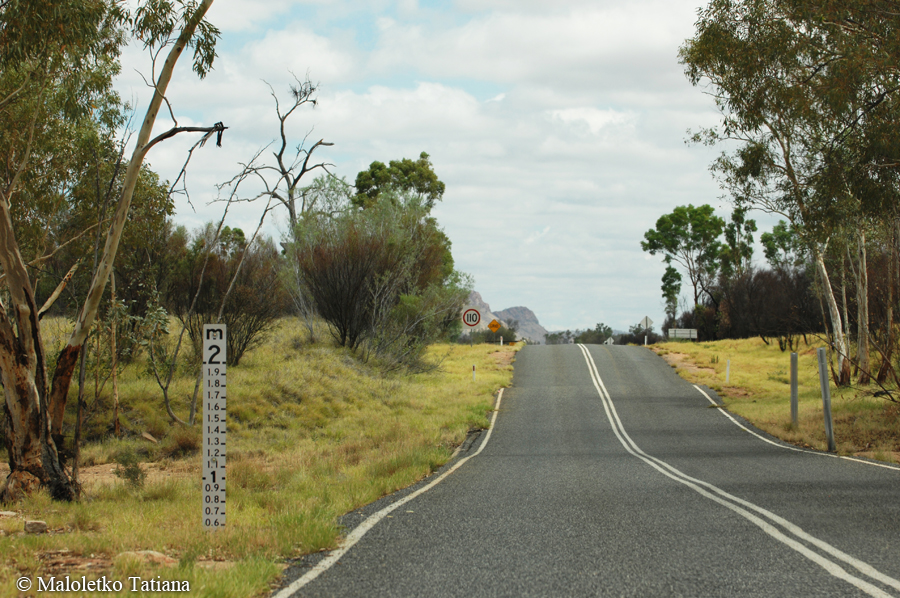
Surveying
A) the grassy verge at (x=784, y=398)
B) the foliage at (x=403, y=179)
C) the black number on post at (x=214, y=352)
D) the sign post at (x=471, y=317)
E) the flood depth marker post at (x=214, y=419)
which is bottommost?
the grassy verge at (x=784, y=398)

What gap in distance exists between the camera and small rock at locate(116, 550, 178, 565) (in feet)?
18.7

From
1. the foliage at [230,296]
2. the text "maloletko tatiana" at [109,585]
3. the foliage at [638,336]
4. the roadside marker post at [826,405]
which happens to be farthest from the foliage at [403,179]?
the text "maloletko tatiana" at [109,585]

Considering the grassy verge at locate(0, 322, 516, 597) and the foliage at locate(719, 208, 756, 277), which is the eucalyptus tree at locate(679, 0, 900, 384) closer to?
the grassy verge at locate(0, 322, 516, 597)

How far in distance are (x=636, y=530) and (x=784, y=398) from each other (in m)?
21.8

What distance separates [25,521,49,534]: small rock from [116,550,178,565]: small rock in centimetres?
184

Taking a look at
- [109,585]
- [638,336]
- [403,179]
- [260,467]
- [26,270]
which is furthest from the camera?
[638,336]

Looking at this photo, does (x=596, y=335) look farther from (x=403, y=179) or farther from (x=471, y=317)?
(x=471, y=317)

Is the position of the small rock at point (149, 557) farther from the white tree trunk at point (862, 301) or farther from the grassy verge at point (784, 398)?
the white tree trunk at point (862, 301)

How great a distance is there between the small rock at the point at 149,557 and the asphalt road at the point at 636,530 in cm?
107

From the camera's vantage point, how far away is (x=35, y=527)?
7.10 meters

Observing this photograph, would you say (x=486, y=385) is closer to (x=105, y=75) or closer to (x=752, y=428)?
(x=752, y=428)

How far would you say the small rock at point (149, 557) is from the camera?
569 cm

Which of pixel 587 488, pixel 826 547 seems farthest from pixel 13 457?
pixel 826 547

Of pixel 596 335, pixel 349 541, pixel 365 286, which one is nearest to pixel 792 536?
pixel 349 541
